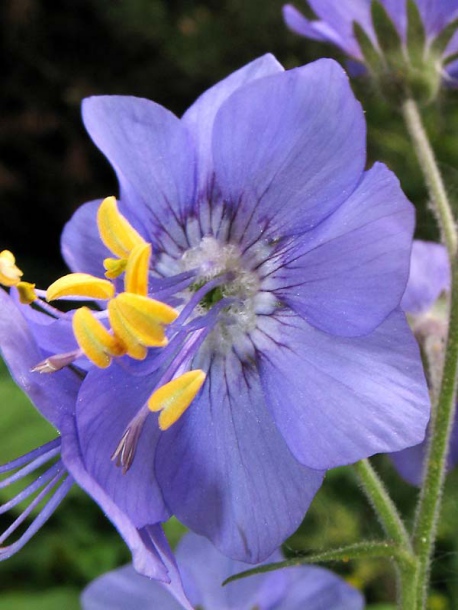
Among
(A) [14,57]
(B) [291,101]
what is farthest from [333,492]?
(A) [14,57]

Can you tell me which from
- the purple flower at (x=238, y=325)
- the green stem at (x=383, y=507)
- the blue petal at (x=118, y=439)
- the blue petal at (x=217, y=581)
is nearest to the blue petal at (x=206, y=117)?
the purple flower at (x=238, y=325)

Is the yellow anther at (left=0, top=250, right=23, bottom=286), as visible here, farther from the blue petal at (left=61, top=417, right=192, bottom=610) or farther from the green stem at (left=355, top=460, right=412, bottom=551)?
the green stem at (left=355, top=460, right=412, bottom=551)

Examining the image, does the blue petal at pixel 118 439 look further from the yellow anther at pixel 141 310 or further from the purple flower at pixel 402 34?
the purple flower at pixel 402 34

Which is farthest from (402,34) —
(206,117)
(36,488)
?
(36,488)

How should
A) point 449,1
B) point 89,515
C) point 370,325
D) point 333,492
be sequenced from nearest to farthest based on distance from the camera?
point 370,325 → point 449,1 → point 89,515 → point 333,492

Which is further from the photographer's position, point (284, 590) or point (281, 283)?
point (284, 590)

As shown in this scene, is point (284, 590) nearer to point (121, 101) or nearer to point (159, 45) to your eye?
point (121, 101)

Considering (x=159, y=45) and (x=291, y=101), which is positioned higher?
(x=159, y=45)

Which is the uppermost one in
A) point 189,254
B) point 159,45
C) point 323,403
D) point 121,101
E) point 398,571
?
point 159,45
